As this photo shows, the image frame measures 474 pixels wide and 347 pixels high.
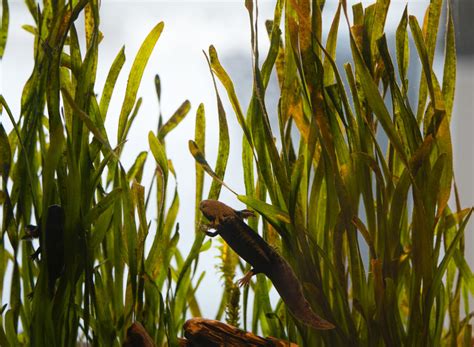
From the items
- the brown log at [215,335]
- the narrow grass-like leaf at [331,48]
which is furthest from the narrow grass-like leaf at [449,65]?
the brown log at [215,335]

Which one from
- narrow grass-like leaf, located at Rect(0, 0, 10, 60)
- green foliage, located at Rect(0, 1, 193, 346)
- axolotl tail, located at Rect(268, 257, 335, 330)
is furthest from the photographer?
narrow grass-like leaf, located at Rect(0, 0, 10, 60)

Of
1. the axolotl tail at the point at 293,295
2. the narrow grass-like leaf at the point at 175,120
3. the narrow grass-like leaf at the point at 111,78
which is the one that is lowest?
the axolotl tail at the point at 293,295

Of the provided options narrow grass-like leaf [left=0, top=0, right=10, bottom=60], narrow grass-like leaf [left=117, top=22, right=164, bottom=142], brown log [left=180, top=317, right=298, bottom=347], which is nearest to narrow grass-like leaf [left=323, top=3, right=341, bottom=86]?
narrow grass-like leaf [left=117, top=22, right=164, bottom=142]

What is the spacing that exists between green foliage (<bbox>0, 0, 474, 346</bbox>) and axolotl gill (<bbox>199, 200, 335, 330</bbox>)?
50 millimetres

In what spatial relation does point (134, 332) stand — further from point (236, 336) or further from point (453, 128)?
point (453, 128)

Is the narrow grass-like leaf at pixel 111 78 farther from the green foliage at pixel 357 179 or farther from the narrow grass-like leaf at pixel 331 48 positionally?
the narrow grass-like leaf at pixel 331 48

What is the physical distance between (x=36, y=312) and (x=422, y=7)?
0.97 m

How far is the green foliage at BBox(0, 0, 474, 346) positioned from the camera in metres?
1.02

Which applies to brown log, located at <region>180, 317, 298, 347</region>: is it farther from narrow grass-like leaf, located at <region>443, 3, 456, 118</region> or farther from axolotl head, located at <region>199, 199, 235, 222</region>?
narrow grass-like leaf, located at <region>443, 3, 456, 118</region>

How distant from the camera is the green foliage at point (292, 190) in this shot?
1.02 metres

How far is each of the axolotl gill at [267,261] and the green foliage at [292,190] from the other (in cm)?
5

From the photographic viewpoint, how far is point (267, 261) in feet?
3.19

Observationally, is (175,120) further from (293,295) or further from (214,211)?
(293,295)

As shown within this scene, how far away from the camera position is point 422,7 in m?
1.32
